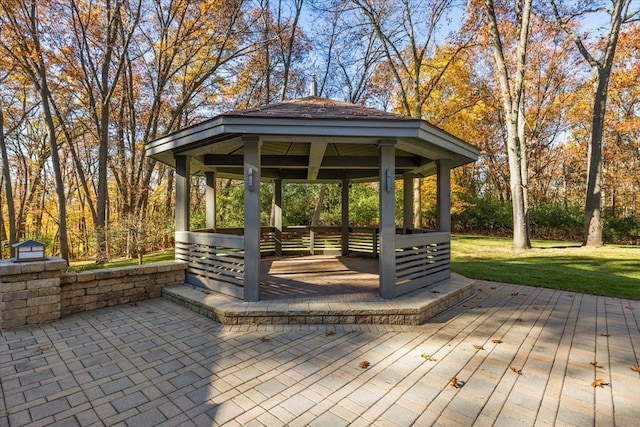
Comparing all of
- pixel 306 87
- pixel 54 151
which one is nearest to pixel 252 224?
pixel 54 151

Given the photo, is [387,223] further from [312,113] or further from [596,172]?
[596,172]

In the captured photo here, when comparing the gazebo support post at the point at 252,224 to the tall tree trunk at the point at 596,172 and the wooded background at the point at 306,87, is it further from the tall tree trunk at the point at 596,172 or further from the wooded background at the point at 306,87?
the tall tree trunk at the point at 596,172

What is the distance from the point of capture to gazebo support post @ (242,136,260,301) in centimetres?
429

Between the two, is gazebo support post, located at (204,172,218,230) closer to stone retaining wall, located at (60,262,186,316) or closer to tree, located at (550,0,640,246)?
stone retaining wall, located at (60,262,186,316)

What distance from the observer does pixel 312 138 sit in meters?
4.33

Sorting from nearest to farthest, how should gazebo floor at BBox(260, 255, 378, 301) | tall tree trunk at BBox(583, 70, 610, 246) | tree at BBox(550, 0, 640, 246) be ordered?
1. gazebo floor at BBox(260, 255, 378, 301)
2. tree at BBox(550, 0, 640, 246)
3. tall tree trunk at BBox(583, 70, 610, 246)

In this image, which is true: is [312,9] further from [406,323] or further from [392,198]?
[406,323]

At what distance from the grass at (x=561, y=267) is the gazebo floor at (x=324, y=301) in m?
2.15

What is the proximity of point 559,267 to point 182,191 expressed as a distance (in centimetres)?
920

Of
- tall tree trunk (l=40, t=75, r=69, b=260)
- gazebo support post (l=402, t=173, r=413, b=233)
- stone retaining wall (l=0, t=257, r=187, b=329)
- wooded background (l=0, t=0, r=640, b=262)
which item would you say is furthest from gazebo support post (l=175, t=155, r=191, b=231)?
tall tree trunk (l=40, t=75, r=69, b=260)

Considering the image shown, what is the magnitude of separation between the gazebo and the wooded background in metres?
3.09

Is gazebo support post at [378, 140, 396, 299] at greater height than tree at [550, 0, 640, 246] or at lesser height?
lesser

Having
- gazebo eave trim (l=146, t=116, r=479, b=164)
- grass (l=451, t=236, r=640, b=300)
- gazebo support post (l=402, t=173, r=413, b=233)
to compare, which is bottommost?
grass (l=451, t=236, r=640, b=300)

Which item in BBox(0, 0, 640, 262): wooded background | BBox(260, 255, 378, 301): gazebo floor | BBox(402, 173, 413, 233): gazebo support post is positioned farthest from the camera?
BBox(0, 0, 640, 262): wooded background
